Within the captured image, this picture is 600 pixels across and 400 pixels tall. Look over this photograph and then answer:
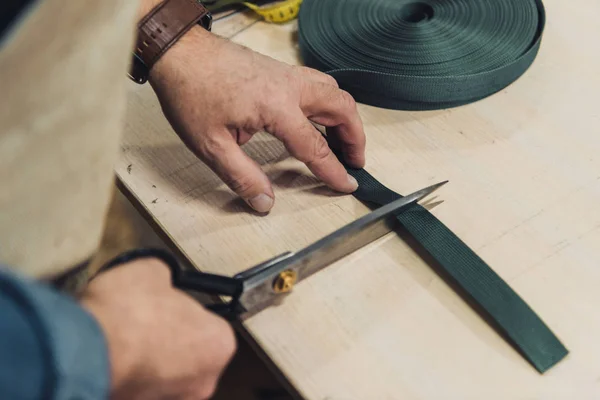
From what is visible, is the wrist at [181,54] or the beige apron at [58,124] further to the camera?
the wrist at [181,54]

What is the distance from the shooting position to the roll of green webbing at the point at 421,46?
80cm

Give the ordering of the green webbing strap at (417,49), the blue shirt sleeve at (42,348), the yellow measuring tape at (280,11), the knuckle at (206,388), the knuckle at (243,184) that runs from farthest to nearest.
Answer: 1. the yellow measuring tape at (280,11)
2. the green webbing strap at (417,49)
3. the knuckle at (243,184)
4. the knuckle at (206,388)
5. the blue shirt sleeve at (42,348)

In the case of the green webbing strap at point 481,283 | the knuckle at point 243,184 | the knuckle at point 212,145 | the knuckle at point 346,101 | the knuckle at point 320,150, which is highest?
the knuckle at point 346,101

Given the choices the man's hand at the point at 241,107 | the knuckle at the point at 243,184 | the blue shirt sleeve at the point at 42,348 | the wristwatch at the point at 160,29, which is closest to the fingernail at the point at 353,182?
the man's hand at the point at 241,107

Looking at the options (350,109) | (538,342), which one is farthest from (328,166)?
(538,342)

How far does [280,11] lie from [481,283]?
1.69 feet

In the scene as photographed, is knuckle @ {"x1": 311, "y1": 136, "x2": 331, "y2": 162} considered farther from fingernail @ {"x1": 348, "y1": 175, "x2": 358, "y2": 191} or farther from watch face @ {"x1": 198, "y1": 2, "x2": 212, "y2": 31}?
watch face @ {"x1": 198, "y1": 2, "x2": 212, "y2": 31}

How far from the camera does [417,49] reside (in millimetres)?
834

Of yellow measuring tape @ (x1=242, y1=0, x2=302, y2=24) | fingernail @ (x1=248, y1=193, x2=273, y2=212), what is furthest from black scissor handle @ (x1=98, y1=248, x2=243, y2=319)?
yellow measuring tape @ (x1=242, y1=0, x2=302, y2=24)

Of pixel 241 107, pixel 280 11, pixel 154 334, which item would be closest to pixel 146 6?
pixel 241 107

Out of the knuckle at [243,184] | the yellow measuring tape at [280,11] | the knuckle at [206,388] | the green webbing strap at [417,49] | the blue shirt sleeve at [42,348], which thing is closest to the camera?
the blue shirt sleeve at [42,348]

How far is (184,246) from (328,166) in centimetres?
18

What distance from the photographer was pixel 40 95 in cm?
43

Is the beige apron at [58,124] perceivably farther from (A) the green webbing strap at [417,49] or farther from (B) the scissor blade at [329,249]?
(A) the green webbing strap at [417,49]
